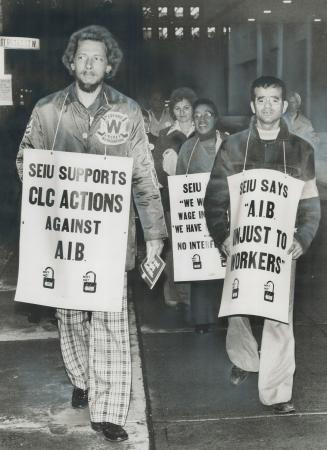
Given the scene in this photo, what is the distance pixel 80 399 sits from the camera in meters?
4.98

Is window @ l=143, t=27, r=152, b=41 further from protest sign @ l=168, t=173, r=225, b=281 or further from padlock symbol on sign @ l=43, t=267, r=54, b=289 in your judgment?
padlock symbol on sign @ l=43, t=267, r=54, b=289

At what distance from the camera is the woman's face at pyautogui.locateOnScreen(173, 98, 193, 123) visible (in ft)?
24.7

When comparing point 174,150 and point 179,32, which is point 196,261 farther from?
point 179,32

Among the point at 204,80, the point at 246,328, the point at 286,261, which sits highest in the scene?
the point at 204,80

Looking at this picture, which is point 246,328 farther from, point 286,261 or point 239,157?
point 239,157

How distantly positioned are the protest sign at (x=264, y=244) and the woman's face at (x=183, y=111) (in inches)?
106

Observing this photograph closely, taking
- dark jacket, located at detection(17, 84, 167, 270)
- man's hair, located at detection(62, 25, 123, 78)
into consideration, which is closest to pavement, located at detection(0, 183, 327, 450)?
dark jacket, located at detection(17, 84, 167, 270)

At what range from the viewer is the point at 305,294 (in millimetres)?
7824

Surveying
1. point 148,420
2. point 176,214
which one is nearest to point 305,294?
point 176,214

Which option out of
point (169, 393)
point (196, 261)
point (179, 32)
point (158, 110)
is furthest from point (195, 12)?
point (169, 393)

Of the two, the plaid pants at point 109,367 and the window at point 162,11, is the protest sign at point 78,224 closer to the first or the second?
the plaid pants at point 109,367

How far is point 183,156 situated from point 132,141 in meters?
2.08

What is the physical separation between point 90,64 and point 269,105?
40.1 inches

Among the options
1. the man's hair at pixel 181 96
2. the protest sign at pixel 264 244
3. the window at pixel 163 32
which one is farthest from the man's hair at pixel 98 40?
the window at pixel 163 32
